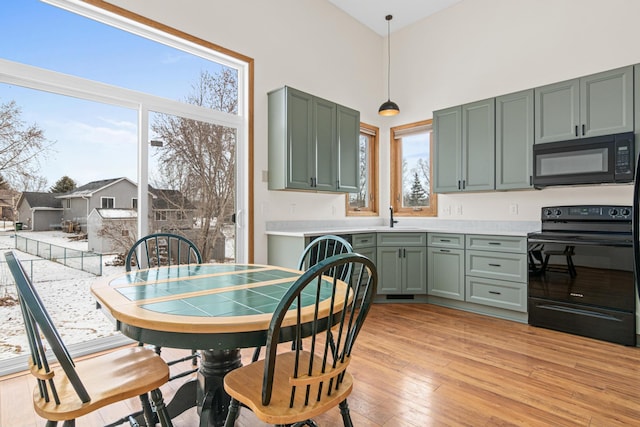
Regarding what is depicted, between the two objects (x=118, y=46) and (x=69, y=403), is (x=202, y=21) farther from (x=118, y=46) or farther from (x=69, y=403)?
(x=69, y=403)

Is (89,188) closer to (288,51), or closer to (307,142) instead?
(307,142)

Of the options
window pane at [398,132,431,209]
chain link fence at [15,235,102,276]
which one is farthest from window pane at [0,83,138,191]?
window pane at [398,132,431,209]

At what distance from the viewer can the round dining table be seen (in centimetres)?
109

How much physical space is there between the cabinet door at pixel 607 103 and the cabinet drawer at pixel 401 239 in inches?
70.5

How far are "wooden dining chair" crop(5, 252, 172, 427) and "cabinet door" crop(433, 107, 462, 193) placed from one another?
3.55 meters

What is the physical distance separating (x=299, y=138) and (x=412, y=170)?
80.1 inches

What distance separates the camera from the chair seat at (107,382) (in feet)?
3.60

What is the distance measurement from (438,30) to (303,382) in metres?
4.84

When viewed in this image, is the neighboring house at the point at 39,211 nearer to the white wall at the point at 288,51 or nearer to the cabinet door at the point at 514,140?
the white wall at the point at 288,51

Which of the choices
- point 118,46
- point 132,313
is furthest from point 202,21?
point 132,313

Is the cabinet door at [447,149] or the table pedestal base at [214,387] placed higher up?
the cabinet door at [447,149]

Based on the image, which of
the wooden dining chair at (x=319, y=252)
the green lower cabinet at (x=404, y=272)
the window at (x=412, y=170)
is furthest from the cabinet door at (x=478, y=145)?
the wooden dining chair at (x=319, y=252)

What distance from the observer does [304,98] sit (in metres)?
3.56

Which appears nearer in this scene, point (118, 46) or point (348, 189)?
point (118, 46)
